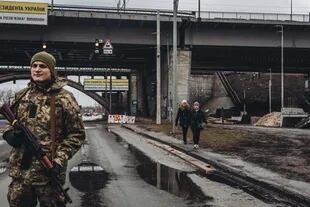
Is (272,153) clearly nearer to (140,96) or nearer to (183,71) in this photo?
(183,71)

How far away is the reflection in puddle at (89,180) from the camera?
9.65m

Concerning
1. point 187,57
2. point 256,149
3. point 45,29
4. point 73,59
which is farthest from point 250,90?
point 256,149

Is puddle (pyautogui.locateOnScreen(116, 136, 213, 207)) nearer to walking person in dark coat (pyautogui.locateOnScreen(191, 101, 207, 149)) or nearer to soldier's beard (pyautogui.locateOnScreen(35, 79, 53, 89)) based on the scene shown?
walking person in dark coat (pyautogui.locateOnScreen(191, 101, 207, 149))

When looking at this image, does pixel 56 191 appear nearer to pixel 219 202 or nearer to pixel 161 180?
pixel 219 202

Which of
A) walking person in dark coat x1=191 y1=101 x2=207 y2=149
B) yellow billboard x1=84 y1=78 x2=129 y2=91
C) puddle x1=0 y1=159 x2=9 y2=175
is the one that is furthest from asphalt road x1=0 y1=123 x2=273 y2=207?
yellow billboard x1=84 y1=78 x2=129 y2=91

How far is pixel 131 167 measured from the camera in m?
15.2

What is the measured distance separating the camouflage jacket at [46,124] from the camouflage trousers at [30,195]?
6 centimetres

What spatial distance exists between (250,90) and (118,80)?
4372 centimetres

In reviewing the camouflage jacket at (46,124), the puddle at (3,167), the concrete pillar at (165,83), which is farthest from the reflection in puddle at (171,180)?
the concrete pillar at (165,83)

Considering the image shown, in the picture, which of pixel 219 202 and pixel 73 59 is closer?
pixel 219 202

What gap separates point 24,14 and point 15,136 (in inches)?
1727

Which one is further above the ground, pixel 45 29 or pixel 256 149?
pixel 45 29

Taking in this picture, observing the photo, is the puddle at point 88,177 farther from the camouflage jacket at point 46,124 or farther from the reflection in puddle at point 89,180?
the camouflage jacket at point 46,124

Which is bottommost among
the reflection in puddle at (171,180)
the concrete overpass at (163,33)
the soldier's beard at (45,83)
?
the reflection in puddle at (171,180)
